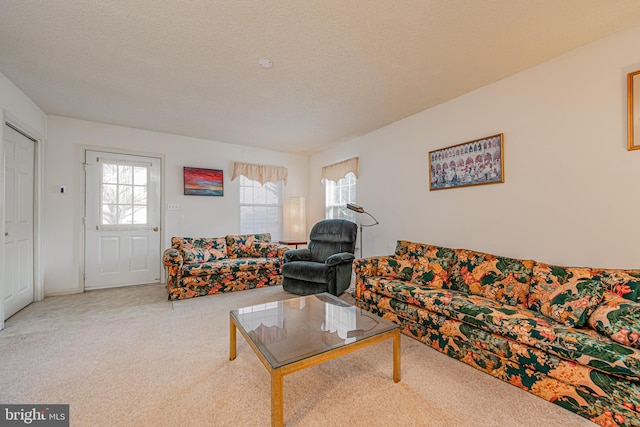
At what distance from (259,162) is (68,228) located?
3.01m

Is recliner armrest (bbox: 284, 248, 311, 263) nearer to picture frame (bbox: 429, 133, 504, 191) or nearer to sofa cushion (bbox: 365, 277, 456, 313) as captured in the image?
sofa cushion (bbox: 365, 277, 456, 313)

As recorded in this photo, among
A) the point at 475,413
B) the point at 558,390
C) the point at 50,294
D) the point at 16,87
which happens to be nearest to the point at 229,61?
the point at 16,87

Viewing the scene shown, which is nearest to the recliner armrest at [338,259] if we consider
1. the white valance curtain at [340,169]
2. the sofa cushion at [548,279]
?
the white valance curtain at [340,169]

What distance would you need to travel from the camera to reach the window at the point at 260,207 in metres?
5.05

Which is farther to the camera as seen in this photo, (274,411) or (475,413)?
(475,413)

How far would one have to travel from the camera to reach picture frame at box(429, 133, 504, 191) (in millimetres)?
2686

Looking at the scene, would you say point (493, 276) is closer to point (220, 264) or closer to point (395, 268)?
point (395, 268)

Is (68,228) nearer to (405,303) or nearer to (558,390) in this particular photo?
(405,303)

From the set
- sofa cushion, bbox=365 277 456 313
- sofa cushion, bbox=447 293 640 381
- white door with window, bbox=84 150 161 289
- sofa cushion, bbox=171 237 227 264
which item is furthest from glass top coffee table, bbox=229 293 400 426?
white door with window, bbox=84 150 161 289

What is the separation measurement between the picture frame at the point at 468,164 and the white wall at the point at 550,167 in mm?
73

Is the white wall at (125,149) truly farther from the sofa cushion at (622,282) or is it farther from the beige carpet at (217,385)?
the sofa cushion at (622,282)

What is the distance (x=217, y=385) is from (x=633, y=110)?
11.3 ft

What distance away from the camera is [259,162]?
5.17 metres

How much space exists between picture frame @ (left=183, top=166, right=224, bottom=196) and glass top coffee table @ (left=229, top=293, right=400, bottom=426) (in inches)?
118
